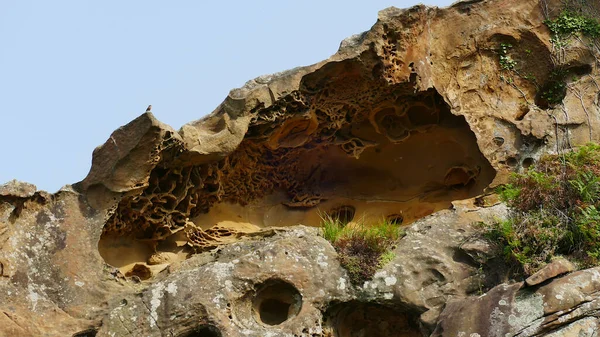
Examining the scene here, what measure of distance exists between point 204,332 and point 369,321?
1.67 meters

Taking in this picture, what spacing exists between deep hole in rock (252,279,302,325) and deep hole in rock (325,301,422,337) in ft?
1.21

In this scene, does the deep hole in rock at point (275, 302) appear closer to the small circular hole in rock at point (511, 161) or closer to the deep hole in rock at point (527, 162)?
the small circular hole in rock at point (511, 161)

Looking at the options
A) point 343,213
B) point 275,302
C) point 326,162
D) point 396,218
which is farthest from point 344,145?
point 275,302

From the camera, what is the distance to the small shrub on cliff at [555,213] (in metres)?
10.9

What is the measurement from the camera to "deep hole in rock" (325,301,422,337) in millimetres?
11241

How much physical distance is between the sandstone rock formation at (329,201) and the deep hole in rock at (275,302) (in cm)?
2

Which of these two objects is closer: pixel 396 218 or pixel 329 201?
pixel 396 218

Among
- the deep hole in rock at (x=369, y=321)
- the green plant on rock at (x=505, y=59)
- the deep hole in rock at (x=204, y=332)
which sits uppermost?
the green plant on rock at (x=505, y=59)

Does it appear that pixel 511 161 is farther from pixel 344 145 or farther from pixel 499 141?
pixel 344 145

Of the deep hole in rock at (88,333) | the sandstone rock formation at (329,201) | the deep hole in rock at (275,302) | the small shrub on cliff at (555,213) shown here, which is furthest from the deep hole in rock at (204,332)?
the small shrub on cliff at (555,213)

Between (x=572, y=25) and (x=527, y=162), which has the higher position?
(x=572, y=25)

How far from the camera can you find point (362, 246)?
452 inches

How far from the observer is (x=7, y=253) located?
11430 mm

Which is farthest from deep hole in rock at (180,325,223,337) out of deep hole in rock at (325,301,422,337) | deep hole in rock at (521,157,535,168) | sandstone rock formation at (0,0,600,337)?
deep hole in rock at (521,157,535,168)
